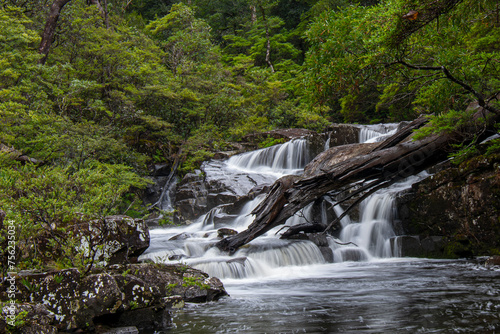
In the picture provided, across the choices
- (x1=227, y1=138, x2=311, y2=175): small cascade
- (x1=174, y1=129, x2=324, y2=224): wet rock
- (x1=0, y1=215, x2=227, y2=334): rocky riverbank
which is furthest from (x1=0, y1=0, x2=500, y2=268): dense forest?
(x1=227, y1=138, x2=311, y2=175): small cascade

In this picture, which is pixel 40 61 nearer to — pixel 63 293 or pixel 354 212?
pixel 354 212

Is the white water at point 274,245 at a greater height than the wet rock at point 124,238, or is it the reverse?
the wet rock at point 124,238

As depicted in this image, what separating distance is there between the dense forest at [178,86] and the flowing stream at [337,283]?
2.57 metres

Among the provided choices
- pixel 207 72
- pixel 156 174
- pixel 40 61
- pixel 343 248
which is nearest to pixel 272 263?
pixel 343 248

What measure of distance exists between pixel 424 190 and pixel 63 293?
10671mm

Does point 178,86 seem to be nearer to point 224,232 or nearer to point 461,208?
point 224,232

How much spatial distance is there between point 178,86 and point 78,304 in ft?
62.8

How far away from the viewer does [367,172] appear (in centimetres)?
1005

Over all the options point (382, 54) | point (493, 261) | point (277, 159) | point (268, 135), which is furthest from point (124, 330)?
point (268, 135)

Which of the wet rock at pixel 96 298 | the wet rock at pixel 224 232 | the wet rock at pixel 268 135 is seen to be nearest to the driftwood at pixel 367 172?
the wet rock at pixel 224 232

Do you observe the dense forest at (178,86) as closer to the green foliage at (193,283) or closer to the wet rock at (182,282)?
the wet rock at (182,282)

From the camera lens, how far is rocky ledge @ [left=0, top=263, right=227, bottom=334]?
4.04 metres

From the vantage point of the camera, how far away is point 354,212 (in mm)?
13750

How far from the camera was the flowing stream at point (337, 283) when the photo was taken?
545cm
